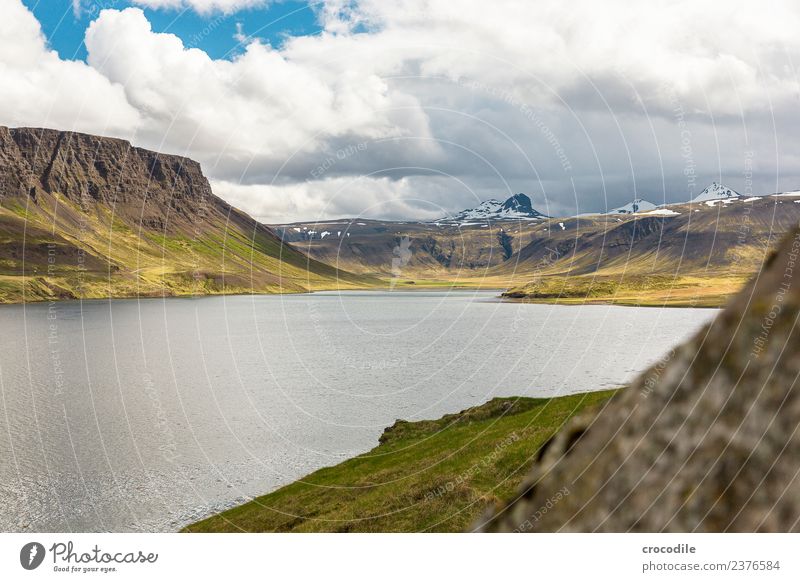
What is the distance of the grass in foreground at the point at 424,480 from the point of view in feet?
80.5

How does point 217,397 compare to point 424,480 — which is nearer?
point 424,480

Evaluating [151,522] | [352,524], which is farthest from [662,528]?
[151,522]

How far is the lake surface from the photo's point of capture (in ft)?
148

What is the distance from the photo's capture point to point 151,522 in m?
39.2

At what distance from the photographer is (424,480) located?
3106cm

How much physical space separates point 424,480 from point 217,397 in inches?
2122
